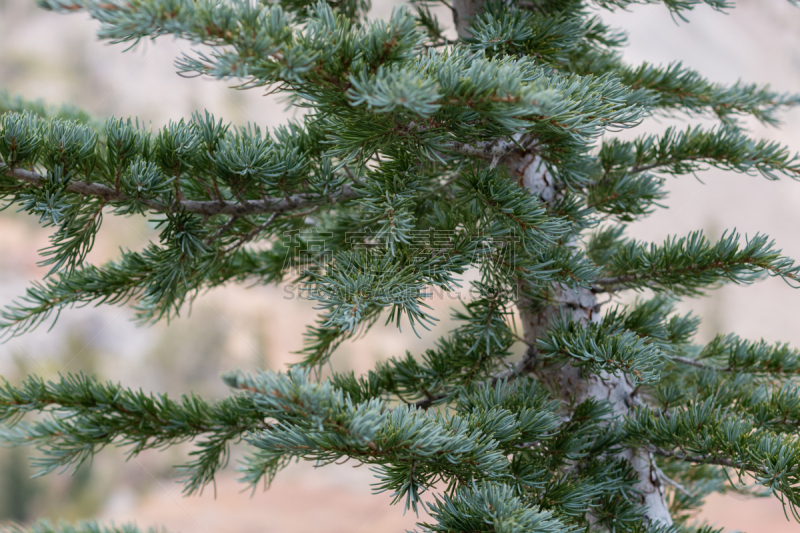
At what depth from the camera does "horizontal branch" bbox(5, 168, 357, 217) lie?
321 mm

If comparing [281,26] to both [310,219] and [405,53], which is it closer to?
[405,53]

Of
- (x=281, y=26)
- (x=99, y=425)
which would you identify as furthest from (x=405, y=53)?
(x=99, y=425)

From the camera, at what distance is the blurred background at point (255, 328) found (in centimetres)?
208

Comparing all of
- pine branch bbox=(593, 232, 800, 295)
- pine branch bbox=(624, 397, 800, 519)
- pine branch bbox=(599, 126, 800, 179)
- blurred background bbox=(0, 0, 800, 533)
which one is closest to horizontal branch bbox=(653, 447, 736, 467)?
pine branch bbox=(624, 397, 800, 519)

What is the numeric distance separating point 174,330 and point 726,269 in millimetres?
2522

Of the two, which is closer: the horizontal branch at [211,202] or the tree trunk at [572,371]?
the horizontal branch at [211,202]

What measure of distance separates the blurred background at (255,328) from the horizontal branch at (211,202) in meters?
1.77

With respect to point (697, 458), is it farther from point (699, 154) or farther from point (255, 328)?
point (255, 328)

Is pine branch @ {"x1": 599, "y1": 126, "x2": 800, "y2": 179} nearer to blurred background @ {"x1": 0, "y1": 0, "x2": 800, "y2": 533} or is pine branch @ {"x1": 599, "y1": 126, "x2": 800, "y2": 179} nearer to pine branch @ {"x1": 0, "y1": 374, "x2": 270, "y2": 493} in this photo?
A: pine branch @ {"x1": 0, "y1": 374, "x2": 270, "y2": 493}

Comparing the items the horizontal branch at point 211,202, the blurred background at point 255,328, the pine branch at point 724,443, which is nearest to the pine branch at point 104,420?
the horizontal branch at point 211,202

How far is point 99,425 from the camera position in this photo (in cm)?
41

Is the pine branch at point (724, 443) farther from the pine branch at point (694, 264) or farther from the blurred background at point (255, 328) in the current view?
the blurred background at point (255, 328)

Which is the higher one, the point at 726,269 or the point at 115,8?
the point at 115,8

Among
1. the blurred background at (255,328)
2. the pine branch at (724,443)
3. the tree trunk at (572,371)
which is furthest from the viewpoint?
the blurred background at (255,328)
